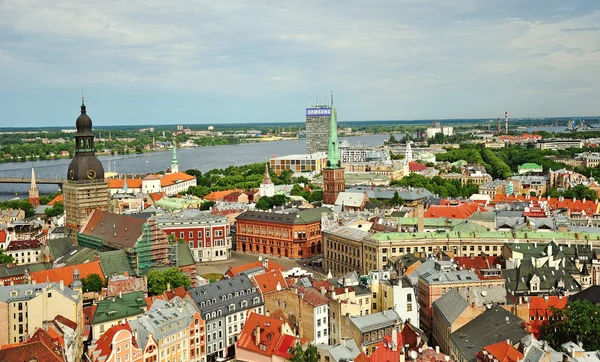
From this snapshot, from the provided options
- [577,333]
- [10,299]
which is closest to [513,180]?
[577,333]

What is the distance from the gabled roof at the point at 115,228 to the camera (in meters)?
76.7

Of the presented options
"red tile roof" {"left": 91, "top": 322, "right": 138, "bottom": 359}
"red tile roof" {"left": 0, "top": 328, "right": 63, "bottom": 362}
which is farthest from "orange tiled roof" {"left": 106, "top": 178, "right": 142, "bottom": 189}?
"red tile roof" {"left": 0, "top": 328, "right": 63, "bottom": 362}

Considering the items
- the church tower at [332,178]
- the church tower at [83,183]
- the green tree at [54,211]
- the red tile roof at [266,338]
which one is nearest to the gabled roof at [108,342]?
the red tile roof at [266,338]

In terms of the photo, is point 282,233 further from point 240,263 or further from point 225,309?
point 225,309

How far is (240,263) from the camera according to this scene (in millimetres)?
91688

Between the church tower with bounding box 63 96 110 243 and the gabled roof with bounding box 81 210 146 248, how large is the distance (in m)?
5.05

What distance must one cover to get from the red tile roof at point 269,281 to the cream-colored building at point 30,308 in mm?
15759

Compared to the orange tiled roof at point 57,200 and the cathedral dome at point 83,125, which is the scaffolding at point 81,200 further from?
the orange tiled roof at point 57,200

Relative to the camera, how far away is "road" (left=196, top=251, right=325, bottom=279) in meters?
86.3

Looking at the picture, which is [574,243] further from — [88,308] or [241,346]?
[88,308]

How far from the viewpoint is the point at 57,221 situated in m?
112

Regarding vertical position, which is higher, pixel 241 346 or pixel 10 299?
pixel 10 299

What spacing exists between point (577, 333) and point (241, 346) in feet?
81.2

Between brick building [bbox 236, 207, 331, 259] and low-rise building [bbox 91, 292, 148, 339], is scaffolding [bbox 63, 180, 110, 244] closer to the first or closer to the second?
brick building [bbox 236, 207, 331, 259]
